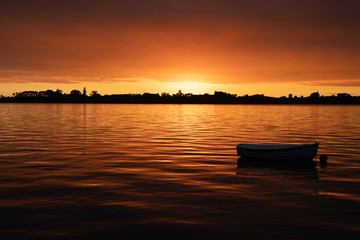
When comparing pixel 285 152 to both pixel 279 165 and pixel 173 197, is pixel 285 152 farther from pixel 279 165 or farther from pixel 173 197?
pixel 173 197

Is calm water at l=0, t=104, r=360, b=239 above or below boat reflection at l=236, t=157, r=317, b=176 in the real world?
above

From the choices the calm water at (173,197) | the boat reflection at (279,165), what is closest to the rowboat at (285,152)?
the boat reflection at (279,165)

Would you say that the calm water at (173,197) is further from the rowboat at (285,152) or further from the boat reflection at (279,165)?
the rowboat at (285,152)

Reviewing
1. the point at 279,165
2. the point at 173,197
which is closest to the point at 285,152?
the point at 279,165

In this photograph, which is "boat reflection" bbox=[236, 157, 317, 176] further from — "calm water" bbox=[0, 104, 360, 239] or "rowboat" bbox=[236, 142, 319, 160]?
"rowboat" bbox=[236, 142, 319, 160]

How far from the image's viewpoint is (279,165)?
25.2m

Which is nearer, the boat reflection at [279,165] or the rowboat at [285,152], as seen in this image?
the boat reflection at [279,165]

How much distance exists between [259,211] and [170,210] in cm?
385

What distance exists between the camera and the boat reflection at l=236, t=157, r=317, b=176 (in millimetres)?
23498

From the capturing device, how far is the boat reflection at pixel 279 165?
2350 cm

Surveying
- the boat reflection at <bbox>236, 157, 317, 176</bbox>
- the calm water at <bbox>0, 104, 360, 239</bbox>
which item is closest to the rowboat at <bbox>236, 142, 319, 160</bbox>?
the boat reflection at <bbox>236, 157, 317, 176</bbox>

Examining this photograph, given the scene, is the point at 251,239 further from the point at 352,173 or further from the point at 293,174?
the point at 352,173

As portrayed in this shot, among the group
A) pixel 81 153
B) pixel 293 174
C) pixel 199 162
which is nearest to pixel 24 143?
pixel 81 153

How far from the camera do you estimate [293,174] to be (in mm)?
22031
